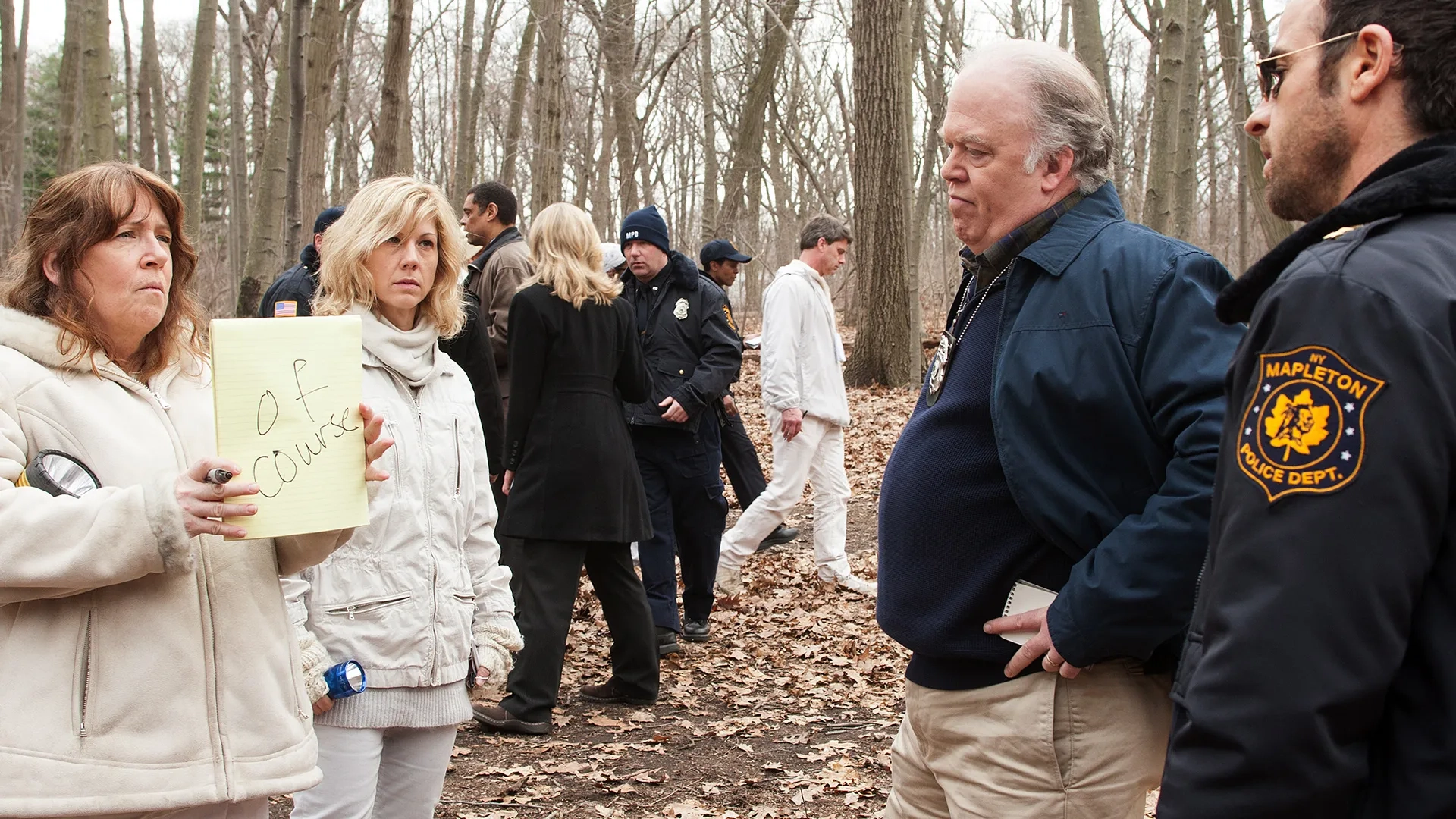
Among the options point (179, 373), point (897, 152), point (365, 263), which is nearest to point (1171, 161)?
point (897, 152)

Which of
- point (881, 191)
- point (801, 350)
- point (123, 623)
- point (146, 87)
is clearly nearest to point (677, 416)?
point (801, 350)

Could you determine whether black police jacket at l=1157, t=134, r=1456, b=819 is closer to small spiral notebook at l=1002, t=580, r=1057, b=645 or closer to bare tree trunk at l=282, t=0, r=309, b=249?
small spiral notebook at l=1002, t=580, r=1057, b=645

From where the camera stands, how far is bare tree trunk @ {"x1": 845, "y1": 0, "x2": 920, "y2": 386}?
14.0 metres

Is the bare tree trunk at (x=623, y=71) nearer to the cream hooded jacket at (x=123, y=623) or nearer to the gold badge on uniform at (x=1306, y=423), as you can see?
the cream hooded jacket at (x=123, y=623)

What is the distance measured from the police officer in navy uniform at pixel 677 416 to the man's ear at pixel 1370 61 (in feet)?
16.4

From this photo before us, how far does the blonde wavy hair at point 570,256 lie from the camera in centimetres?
536

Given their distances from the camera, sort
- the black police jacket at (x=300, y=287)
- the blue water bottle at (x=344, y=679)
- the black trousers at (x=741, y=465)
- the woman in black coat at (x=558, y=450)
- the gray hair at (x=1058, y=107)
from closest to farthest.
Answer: the gray hair at (x=1058, y=107) < the blue water bottle at (x=344, y=679) < the woman in black coat at (x=558, y=450) < the black police jacket at (x=300, y=287) < the black trousers at (x=741, y=465)

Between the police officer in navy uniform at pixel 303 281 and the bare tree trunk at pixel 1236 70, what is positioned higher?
the bare tree trunk at pixel 1236 70

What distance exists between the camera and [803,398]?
24.6 feet

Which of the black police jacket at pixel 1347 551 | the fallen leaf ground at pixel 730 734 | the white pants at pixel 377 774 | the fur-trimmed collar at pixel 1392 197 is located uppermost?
the fur-trimmed collar at pixel 1392 197

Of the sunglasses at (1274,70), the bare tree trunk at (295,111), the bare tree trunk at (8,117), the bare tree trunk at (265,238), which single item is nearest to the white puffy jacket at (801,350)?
the bare tree trunk at (295,111)

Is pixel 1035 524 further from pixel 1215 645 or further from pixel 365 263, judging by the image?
pixel 365 263

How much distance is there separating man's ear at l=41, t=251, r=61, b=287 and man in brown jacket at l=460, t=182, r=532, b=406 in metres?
4.31

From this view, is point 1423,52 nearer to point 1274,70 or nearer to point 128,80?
point 1274,70
